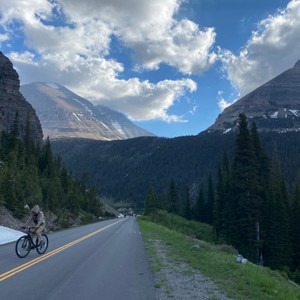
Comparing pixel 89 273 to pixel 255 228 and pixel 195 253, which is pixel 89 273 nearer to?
pixel 195 253

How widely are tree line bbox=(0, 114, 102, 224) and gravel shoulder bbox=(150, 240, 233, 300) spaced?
82.9ft

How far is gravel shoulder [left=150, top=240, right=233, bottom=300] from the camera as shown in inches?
370

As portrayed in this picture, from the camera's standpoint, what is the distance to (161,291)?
9820mm

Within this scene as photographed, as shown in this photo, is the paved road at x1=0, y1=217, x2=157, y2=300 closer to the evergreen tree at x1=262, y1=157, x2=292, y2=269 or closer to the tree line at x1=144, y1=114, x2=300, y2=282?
the tree line at x1=144, y1=114, x2=300, y2=282

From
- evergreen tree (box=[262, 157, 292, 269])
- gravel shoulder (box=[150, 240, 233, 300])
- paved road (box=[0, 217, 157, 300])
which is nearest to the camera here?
paved road (box=[0, 217, 157, 300])

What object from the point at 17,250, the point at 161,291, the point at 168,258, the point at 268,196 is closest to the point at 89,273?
the point at 161,291

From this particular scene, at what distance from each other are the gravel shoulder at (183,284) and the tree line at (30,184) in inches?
995

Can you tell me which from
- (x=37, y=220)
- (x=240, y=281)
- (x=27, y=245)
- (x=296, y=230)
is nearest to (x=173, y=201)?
(x=296, y=230)

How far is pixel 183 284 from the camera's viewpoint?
11.0m

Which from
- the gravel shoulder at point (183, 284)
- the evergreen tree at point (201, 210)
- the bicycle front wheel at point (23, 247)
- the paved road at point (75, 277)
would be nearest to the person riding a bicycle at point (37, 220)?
the bicycle front wheel at point (23, 247)

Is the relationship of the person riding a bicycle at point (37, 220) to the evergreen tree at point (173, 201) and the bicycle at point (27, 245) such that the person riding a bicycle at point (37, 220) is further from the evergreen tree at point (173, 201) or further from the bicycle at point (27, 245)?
the evergreen tree at point (173, 201)

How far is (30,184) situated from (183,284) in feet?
129

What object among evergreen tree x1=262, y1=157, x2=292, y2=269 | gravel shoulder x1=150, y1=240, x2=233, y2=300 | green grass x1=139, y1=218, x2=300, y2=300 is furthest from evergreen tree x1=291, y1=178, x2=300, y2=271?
gravel shoulder x1=150, y1=240, x2=233, y2=300

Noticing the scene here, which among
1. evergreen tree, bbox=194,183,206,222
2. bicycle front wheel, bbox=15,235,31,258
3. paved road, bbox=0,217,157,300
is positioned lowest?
evergreen tree, bbox=194,183,206,222
